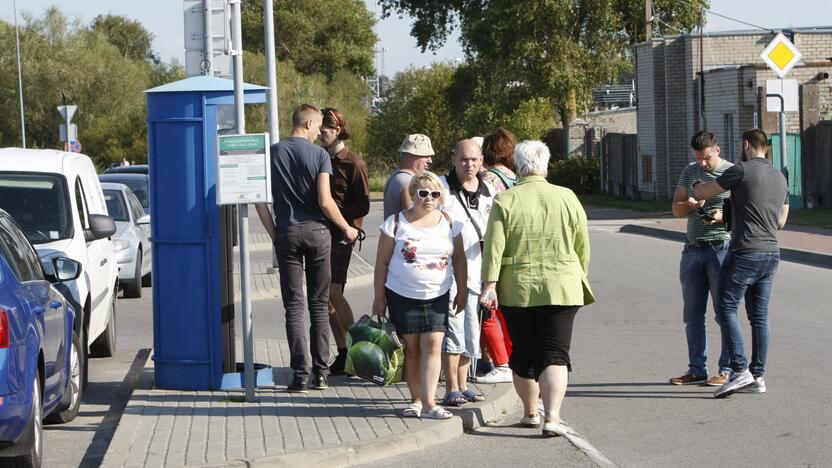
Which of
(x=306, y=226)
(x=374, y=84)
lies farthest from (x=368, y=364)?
(x=374, y=84)

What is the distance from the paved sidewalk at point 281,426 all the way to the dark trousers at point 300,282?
322mm

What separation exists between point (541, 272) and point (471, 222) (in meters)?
1.20

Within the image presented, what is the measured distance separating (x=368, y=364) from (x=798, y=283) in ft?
28.7

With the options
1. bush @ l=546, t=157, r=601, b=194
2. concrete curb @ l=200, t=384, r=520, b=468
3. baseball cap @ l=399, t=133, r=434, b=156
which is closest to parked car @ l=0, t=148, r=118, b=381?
baseball cap @ l=399, t=133, r=434, b=156

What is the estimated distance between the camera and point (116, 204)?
58.7 ft

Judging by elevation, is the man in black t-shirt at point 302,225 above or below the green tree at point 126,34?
below

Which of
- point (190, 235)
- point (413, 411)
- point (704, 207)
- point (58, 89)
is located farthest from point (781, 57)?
point (58, 89)

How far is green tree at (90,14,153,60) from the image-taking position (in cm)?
11531

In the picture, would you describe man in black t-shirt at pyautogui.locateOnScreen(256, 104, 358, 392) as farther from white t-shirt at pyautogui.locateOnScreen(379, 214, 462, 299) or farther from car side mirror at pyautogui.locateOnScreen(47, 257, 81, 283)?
car side mirror at pyautogui.locateOnScreen(47, 257, 81, 283)

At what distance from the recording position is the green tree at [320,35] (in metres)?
86.1

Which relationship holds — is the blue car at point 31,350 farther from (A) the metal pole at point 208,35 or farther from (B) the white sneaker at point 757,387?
(A) the metal pole at point 208,35

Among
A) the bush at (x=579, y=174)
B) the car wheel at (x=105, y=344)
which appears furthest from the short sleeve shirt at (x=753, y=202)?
the bush at (x=579, y=174)

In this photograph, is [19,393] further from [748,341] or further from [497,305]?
[748,341]

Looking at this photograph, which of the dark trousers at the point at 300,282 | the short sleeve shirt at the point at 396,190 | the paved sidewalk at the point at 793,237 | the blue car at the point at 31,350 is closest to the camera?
the blue car at the point at 31,350
